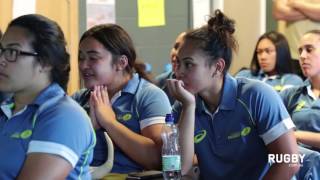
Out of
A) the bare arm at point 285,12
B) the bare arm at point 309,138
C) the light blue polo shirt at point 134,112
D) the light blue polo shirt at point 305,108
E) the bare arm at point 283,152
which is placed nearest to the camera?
the bare arm at point 283,152

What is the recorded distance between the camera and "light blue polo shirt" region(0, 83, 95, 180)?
1380 mm

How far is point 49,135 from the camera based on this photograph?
4.53ft

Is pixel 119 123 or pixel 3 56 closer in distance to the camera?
pixel 3 56

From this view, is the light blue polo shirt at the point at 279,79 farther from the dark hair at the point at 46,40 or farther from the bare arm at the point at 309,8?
the dark hair at the point at 46,40

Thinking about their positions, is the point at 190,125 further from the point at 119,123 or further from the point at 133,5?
the point at 133,5

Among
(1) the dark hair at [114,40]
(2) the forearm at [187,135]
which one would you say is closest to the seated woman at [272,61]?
(1) the dark hair at [114,40]

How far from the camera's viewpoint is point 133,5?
3.71m

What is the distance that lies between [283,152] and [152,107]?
554 mm

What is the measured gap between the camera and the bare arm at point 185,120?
1942 millimetres

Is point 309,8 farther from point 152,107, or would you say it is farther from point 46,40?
point 46,40

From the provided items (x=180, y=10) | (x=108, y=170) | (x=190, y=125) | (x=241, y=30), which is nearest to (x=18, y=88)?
(x=108, y=170)

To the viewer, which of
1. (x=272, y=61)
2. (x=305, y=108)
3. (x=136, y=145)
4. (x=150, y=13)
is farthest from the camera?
(x=272, y=61)

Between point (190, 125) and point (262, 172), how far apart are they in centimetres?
32

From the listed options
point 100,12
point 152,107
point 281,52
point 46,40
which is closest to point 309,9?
point 281,52
